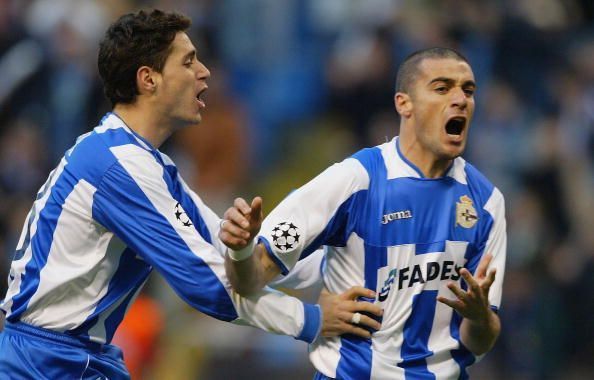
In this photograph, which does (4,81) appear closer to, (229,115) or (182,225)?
(229,115)

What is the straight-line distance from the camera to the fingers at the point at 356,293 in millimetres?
5734

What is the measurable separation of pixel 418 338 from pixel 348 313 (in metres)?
0.36

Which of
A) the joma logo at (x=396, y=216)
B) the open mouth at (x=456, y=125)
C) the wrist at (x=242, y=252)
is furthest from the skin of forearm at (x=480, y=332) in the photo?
the wrist at (x=242, y=252)

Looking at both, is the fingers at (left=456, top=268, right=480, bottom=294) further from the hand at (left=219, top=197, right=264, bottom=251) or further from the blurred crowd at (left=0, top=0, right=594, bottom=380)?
the blurred crowd at (left=0, top=0, right=594, bottom=380)

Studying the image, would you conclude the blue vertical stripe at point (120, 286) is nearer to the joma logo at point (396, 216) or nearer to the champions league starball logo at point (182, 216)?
the champions league starball logo at point (182, 216)

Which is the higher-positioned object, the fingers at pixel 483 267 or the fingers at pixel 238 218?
the fingers at pixel 483 267

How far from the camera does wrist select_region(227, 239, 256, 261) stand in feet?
17.6

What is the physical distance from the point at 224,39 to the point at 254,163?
1.39m

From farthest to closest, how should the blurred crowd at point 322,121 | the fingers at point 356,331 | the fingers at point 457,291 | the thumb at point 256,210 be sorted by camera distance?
the blurred crowd at point 322,121
the fingers at point 356,331
the fingers at point 457,291
the thumb at point 256,210

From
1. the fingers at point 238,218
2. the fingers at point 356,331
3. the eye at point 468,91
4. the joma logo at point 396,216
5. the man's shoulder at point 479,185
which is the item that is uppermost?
the eye at point 468,91

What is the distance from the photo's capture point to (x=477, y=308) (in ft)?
18.5

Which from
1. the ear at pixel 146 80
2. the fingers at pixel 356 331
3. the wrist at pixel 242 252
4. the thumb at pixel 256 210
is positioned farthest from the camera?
the ear at pixel 146 80

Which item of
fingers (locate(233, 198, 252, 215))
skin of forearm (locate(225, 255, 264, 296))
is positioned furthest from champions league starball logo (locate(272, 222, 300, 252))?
fingers (locate(233, 198, 252, 215))

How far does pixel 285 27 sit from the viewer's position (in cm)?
1268
